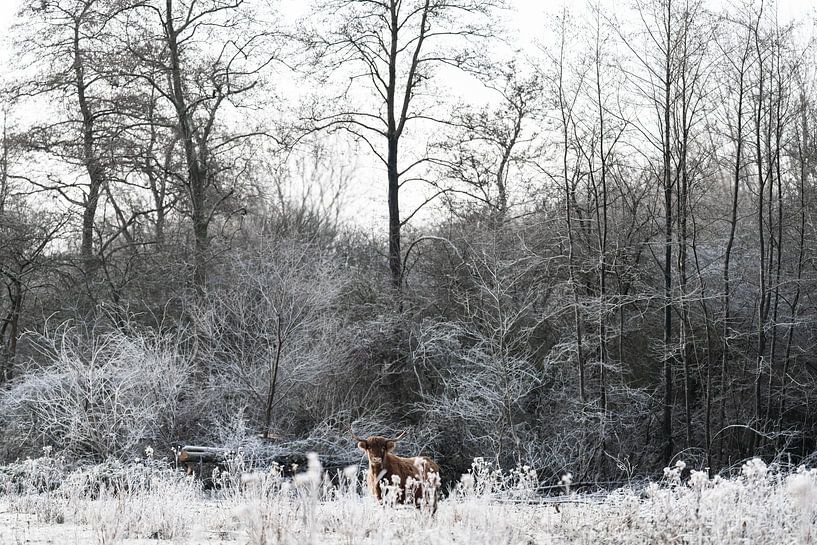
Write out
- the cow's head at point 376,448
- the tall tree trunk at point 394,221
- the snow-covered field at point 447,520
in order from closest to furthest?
the snow-covered field at point 447,520 < the cow's head at point 376,448 < the tall tree trunk at point 394,221

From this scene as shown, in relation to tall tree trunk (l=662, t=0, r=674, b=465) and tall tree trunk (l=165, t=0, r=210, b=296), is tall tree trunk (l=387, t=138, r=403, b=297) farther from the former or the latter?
tall tree trunk (l=662, t=0, r=674, b=465)

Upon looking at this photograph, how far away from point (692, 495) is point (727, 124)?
1389 centimetres

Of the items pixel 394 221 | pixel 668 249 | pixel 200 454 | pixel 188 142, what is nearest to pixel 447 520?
pixel 200 454

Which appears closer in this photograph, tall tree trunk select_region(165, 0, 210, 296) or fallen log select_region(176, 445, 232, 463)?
fallen log select_region(176, 445, 232, 463)

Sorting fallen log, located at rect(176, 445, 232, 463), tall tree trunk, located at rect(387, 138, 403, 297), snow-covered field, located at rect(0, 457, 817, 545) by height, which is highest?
tall tree trunk, located at rect(387, 138, 403, 297)

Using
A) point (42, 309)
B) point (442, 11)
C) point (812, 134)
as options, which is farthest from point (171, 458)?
point (812, 134)

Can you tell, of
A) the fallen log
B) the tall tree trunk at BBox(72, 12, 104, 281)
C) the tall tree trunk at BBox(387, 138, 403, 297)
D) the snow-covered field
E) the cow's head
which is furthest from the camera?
the tall tree trunk at BBox(72, 12, 104, 281)

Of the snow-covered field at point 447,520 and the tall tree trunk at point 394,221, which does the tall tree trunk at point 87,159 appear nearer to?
the tall tree trunk at point 394,221

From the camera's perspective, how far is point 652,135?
19.7m

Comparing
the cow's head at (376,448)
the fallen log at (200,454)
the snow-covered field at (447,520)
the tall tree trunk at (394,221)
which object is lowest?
the fallen log at (200,454)

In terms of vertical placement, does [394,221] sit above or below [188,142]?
below

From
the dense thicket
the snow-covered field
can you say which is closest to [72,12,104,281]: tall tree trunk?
the dense thicket

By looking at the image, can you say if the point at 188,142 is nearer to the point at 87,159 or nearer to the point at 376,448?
the point at 87,159

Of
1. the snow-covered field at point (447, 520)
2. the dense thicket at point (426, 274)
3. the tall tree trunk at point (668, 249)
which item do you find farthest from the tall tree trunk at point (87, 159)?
the snow-covered field at point (447, 520)
